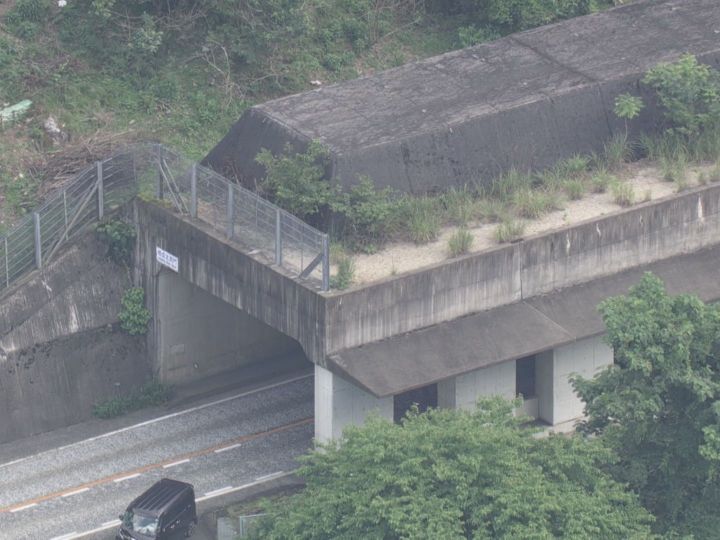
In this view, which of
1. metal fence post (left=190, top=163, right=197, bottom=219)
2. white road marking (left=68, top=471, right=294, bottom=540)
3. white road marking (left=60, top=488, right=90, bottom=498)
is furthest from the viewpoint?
metal fence post (left=190, top=163, right=197, bottom=219)

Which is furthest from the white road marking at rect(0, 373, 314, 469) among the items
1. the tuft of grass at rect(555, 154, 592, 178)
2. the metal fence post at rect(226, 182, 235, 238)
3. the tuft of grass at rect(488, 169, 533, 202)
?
the tuft of grass at rect(555, 154, 592, 178)

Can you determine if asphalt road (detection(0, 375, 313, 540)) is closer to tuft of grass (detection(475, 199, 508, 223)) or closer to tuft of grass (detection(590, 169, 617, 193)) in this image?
tuft of grass (detection(475, 199, 508, 223))

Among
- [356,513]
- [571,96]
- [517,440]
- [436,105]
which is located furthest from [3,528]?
[571,96]

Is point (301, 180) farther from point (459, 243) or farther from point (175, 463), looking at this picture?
point (175, 463)

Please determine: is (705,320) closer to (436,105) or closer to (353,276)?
(353,276)

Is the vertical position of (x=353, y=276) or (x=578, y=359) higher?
(x=353, y=276)
